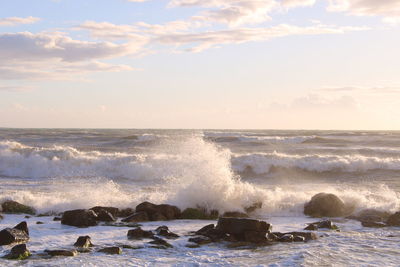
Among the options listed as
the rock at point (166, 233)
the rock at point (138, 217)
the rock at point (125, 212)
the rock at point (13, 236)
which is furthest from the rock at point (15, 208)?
the rock at point (166, 233)

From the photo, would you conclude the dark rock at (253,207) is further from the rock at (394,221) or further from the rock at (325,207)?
the rock at (394,221)

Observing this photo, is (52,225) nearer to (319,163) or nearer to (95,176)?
(95,176)

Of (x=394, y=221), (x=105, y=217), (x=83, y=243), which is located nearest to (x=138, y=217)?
(x=105, y=217)

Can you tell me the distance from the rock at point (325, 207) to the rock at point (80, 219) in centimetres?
650

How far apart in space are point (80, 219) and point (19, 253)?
3.51 meters

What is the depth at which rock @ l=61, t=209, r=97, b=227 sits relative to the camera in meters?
13.0

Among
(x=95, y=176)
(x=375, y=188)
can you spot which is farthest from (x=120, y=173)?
(x=375, y=188)

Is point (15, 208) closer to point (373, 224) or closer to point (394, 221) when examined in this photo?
point (373, 224)

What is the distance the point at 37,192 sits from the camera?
62.0 feet

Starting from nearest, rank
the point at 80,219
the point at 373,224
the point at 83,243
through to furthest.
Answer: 1. the point at 83,243
2. the point at 80,219
3. the point at 373,224

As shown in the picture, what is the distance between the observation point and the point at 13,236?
10.6 metres

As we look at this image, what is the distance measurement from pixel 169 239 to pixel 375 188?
1272 cm

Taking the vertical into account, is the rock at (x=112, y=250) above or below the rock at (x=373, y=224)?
above

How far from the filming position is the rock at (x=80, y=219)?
1298 cm
